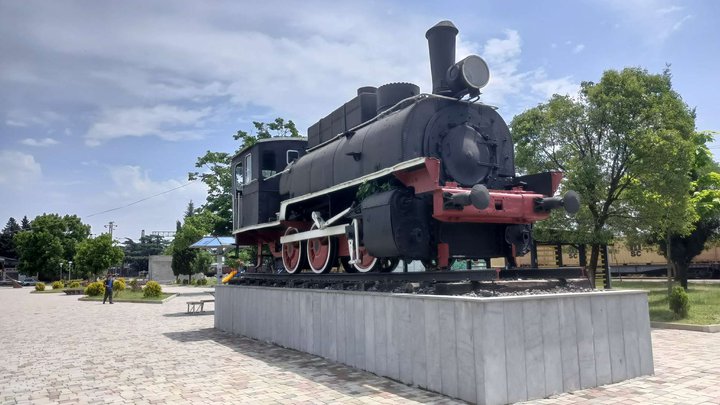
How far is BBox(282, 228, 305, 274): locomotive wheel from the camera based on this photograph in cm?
1083

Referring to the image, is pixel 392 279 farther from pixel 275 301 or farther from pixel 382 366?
pixel 275 301

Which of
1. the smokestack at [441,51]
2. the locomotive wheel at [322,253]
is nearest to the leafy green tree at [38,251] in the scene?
the locomotive wheel at [322,253]

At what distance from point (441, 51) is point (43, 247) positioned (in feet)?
211

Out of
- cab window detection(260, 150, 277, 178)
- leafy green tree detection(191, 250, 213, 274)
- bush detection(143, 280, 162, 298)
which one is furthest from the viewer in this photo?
leafy green tree detection(191, 250, 213, 274)

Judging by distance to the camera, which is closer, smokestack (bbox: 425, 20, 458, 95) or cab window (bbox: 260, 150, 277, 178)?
smokestack (bbox: 425, 20, 458, 95)

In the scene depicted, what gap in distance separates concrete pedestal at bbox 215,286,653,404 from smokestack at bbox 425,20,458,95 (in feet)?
11.8

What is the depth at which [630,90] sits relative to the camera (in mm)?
13859

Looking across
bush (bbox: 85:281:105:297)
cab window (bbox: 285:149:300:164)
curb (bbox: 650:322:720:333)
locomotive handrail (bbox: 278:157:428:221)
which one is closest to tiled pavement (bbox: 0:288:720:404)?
curb (bbox: 650:322:720:333)

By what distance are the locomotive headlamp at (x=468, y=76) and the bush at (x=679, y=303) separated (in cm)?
772

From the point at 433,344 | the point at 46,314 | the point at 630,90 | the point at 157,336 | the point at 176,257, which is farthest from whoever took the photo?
the point at 176,257

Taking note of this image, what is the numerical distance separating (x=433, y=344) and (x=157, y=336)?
8.21 m

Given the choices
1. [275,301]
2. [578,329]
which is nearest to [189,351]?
[275,301]

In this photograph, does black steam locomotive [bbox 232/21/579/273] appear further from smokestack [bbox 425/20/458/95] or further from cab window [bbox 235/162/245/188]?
cab window [bbox 235/162/245/188]

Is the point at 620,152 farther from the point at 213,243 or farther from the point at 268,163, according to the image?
the point at 213,243
